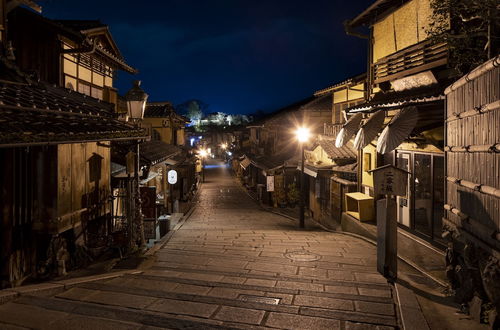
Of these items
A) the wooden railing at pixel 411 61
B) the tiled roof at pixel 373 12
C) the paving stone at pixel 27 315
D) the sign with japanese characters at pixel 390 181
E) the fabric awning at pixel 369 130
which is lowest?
the paving stone at pixel 27 315

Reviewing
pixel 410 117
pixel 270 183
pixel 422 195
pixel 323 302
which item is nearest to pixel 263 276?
pixel 323 302

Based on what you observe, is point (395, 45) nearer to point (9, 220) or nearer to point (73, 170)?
point (73, 170)

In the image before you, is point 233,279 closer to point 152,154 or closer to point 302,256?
point 302,256

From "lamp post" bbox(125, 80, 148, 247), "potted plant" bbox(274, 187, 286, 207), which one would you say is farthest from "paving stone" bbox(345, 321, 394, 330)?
"potted plant" bbox(274, 187, 286, 207)

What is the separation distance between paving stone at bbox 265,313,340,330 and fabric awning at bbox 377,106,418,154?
6.31m

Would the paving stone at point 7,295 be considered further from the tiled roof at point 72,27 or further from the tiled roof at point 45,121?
the tiled roof at point 72,27

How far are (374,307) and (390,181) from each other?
3.29 m

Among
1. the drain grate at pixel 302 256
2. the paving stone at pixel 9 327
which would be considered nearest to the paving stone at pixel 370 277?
the drain grate at pixel 302 256

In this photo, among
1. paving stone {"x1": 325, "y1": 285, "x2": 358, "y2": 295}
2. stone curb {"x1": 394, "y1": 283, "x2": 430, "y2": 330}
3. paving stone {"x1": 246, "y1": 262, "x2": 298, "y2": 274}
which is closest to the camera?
stone curb {"x1": 394, "y1": 283, "x2": 430, "y2": 330}

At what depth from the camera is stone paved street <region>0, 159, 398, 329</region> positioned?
596cm

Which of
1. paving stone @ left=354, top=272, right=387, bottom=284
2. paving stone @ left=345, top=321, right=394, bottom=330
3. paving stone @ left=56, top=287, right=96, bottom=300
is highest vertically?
paving stone @ left=56, top=287, right=96, bottom=300

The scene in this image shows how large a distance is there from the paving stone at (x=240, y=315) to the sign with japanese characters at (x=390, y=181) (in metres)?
4.29

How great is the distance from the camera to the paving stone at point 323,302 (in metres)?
6.67

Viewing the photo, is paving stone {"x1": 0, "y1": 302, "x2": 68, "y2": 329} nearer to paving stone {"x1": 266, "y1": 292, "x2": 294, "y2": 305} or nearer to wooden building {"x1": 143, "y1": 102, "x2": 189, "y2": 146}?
paving stone {"x1": 266, "y1": 292, "x2": 294, "y2": 305}
